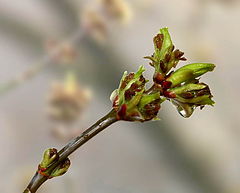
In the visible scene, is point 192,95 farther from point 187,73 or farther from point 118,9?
point 118,9

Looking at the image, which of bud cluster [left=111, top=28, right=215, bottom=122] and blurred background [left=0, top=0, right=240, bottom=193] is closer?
bud cluster [left=111, top=28, right=215, bottom=122]

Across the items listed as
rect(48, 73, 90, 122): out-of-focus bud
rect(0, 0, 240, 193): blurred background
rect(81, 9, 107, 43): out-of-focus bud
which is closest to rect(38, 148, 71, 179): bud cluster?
rect(48, 73, 90, 122): out-of-focus bud

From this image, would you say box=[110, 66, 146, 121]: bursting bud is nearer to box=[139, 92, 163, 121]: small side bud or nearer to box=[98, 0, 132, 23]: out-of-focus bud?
box=[139, 92, 163, 121]: small side bud

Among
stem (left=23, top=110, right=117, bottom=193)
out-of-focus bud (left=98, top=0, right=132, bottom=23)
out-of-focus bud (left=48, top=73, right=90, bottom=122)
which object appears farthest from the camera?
out-of-focus bud (left=98, top=0, right=132, bottom=23)

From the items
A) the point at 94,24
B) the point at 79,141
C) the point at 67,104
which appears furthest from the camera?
the point at 94,24

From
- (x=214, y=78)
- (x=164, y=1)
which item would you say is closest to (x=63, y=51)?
(x=164, y=1)

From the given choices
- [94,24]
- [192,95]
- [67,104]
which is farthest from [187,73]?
[94,24]
